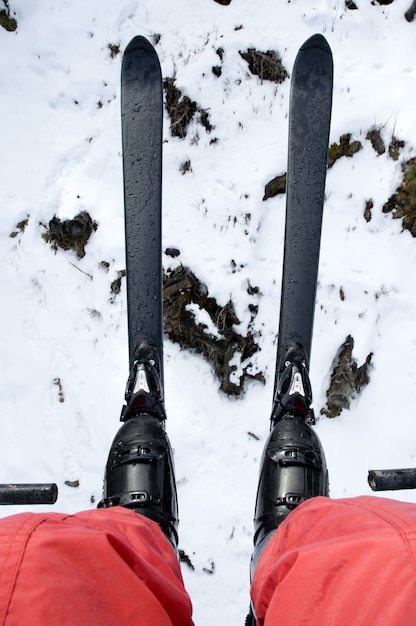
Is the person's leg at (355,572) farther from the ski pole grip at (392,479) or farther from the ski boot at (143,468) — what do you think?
the ski boot at (143,468)

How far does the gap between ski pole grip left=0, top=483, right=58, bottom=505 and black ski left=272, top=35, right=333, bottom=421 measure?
95 centimetres

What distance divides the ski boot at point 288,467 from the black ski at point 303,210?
0.05m

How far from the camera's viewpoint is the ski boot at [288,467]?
1687mm

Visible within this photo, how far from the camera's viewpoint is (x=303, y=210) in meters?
2.25

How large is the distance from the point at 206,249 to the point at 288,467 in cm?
126

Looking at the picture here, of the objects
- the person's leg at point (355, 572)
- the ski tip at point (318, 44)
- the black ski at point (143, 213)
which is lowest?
the person's leg at point (355, 572)

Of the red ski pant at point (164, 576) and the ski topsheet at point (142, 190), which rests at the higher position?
the ski topsheet at point (142, 190)

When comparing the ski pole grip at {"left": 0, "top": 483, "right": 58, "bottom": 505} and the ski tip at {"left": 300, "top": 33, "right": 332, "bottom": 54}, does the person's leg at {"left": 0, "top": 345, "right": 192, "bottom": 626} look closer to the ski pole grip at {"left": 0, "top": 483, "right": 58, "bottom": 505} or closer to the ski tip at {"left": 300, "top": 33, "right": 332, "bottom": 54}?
the ski pole grip at {"left": 0, "top": 483, "right": 58, "bottom": 505}

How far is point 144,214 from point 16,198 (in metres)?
1.04

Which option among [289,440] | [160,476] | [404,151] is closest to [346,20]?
[404,151]

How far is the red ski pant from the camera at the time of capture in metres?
0.76

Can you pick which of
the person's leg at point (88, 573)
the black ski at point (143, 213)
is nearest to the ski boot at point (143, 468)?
the black ski at point (143, 213)

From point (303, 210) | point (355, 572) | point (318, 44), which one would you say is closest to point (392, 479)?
point (355, 572)

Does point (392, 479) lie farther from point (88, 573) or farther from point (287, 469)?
point (88, 573)
